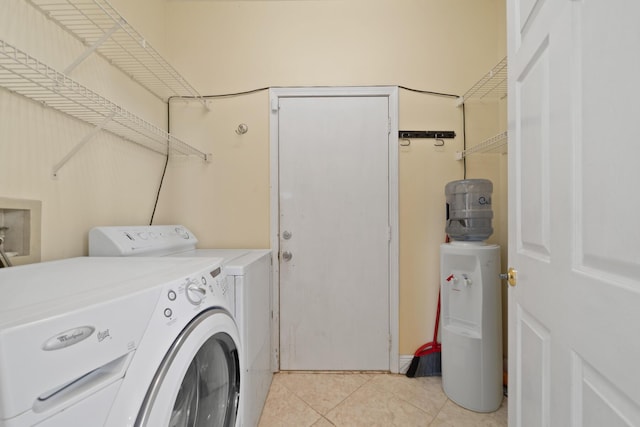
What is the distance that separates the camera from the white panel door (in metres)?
1.79

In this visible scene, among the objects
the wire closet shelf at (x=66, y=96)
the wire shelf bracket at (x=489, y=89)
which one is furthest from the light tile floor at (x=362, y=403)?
the wire shelf bracket at (x=489, y=89)

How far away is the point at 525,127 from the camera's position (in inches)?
31.9

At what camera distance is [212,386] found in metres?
0.89

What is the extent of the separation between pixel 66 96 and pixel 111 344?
3.47 feet

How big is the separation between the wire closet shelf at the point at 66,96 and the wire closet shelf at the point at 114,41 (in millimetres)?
183

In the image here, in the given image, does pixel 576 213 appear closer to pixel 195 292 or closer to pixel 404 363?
pixel 195 292

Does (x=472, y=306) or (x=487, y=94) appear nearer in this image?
(x=472, y=306)

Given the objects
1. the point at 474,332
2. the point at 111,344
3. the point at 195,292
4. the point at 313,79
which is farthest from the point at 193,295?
the point at 313,79

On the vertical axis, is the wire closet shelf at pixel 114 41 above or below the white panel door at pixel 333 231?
above

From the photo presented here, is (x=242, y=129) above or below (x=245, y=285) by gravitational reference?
above

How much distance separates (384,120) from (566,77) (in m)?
1.27

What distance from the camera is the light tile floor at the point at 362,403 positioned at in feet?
4.50

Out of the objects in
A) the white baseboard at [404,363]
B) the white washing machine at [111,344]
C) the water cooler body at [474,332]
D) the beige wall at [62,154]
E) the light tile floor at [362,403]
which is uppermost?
the beige wall at [62,154]

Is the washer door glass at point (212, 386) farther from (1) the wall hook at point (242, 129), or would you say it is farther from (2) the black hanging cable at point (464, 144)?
(2) the black hanging cable at point (464, 144)
